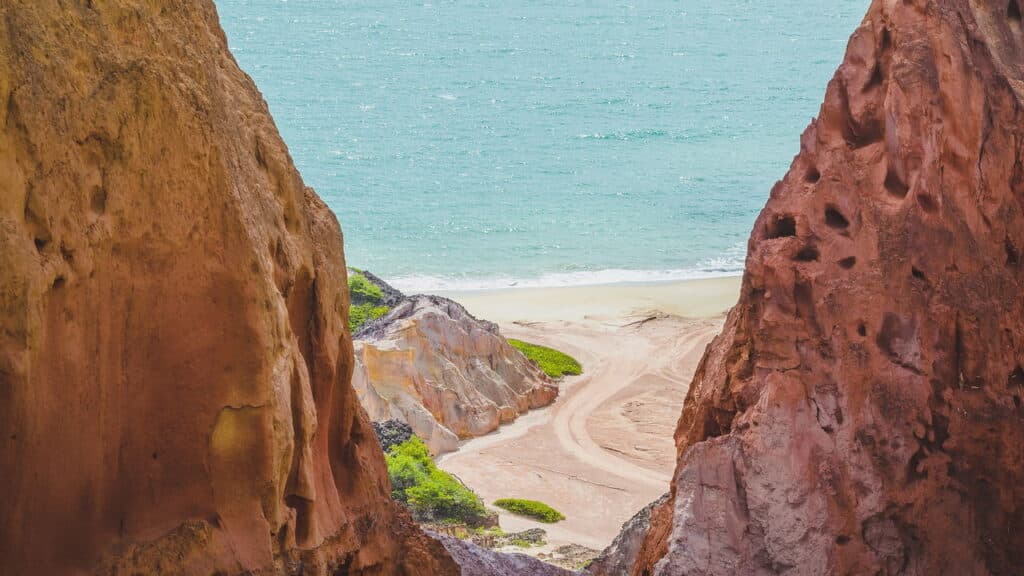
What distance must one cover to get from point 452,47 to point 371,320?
7573 cm

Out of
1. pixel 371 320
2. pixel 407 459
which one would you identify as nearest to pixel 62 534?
pixel 407 459

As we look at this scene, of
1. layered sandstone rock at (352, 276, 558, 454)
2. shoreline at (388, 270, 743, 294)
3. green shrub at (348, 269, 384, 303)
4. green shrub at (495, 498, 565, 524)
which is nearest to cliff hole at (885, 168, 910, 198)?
green shrub at (495, 498, 565, 524)

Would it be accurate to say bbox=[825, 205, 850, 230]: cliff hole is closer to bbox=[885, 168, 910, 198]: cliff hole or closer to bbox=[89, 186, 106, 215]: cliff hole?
bbox=[885, 168, 910, 198]: cliff hole

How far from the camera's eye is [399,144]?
76.2 meters

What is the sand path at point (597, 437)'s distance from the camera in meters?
23.8

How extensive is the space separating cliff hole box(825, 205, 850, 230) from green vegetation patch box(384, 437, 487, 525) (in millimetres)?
10083

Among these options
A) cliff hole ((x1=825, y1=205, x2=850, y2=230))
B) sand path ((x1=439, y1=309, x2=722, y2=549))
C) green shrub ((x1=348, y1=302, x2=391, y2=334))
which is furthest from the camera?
green shrub ((x1=348, y1=302, x2=391, y2=334))

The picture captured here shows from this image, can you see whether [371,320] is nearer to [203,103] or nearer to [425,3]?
[203,103]

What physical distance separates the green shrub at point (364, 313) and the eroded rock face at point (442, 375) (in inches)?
46.6

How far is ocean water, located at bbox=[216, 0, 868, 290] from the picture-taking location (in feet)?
187

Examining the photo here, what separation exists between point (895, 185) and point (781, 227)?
110cm

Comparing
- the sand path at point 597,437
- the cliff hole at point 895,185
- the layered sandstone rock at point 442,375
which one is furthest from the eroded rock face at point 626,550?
the layered sandstone rock at point 442,375

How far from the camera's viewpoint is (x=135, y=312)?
841cm

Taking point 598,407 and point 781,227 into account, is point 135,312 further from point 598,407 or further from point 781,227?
point 598,407
